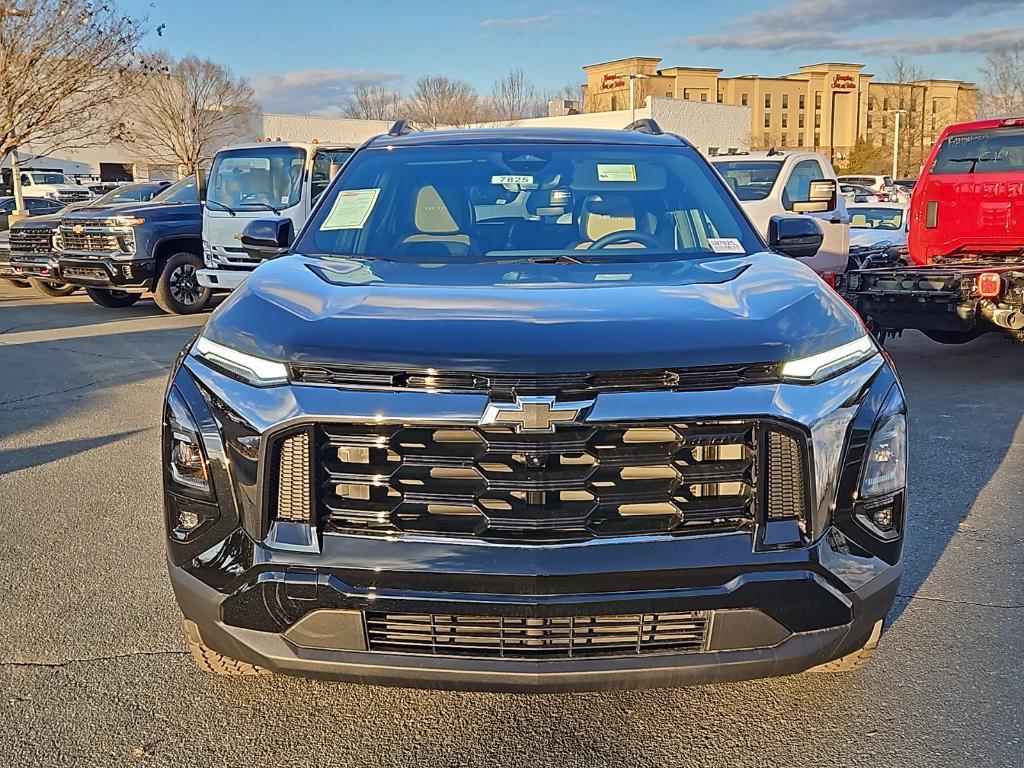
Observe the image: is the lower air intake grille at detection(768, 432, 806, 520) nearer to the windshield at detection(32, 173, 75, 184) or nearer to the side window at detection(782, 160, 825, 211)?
the side window at detection(782, 160, 825, 211)

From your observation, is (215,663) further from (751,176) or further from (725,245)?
(751,176)

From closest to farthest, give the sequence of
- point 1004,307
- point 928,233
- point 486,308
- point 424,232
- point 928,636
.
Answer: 1. point 486,308
2. point 928,636
3. point 424,232
4. point 1004,307
5. point 928,233

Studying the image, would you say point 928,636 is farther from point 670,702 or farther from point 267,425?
point 267,425

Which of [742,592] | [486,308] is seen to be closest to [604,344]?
[486,308]

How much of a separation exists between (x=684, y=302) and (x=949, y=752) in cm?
146

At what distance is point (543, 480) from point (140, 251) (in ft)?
37.9

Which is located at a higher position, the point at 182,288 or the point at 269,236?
the point at 269,236

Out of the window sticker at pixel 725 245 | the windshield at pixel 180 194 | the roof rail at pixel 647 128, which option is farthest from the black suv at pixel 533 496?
the windshield at pixel 180 194

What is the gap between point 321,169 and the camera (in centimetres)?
1236

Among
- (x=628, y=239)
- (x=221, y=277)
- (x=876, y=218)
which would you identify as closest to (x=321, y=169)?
(x=221, y=277)

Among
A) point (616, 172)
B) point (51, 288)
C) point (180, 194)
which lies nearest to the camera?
point (616, 172)

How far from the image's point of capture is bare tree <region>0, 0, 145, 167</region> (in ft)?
56.6

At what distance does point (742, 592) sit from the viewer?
7.83 feet

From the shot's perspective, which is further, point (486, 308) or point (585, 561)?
point (486, 308)
